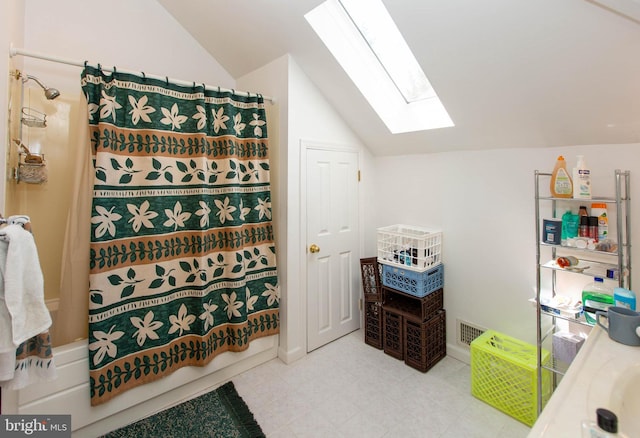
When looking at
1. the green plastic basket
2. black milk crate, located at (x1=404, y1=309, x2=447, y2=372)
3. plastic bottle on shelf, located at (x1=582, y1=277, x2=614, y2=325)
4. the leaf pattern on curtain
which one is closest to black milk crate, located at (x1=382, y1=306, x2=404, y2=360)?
black milk crate, located at (x1=404, y1=309, x2=447, y2=372)

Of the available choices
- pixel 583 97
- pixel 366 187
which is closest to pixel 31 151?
pixel 366 187

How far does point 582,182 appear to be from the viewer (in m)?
1.59

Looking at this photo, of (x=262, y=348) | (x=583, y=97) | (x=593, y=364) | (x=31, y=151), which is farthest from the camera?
(x=262, y=348)

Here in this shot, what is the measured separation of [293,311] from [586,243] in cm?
187

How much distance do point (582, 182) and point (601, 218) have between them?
0.70 feet

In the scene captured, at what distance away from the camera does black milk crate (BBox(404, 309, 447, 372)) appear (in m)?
2.24

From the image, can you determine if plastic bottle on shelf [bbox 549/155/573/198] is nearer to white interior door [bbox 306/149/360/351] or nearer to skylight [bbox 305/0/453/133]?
skylight [bbox 305/0/453/133]

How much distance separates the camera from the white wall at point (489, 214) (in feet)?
5.97

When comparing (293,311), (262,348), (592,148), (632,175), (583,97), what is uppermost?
(583,97)

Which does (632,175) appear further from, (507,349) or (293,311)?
(293,311)

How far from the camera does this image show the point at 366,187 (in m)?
2.91

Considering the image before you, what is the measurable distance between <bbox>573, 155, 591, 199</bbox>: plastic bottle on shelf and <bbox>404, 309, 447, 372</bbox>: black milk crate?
1.25 m

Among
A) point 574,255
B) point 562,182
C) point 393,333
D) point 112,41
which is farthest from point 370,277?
point 112,41

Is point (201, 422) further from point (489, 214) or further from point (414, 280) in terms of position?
point (489, 214)
